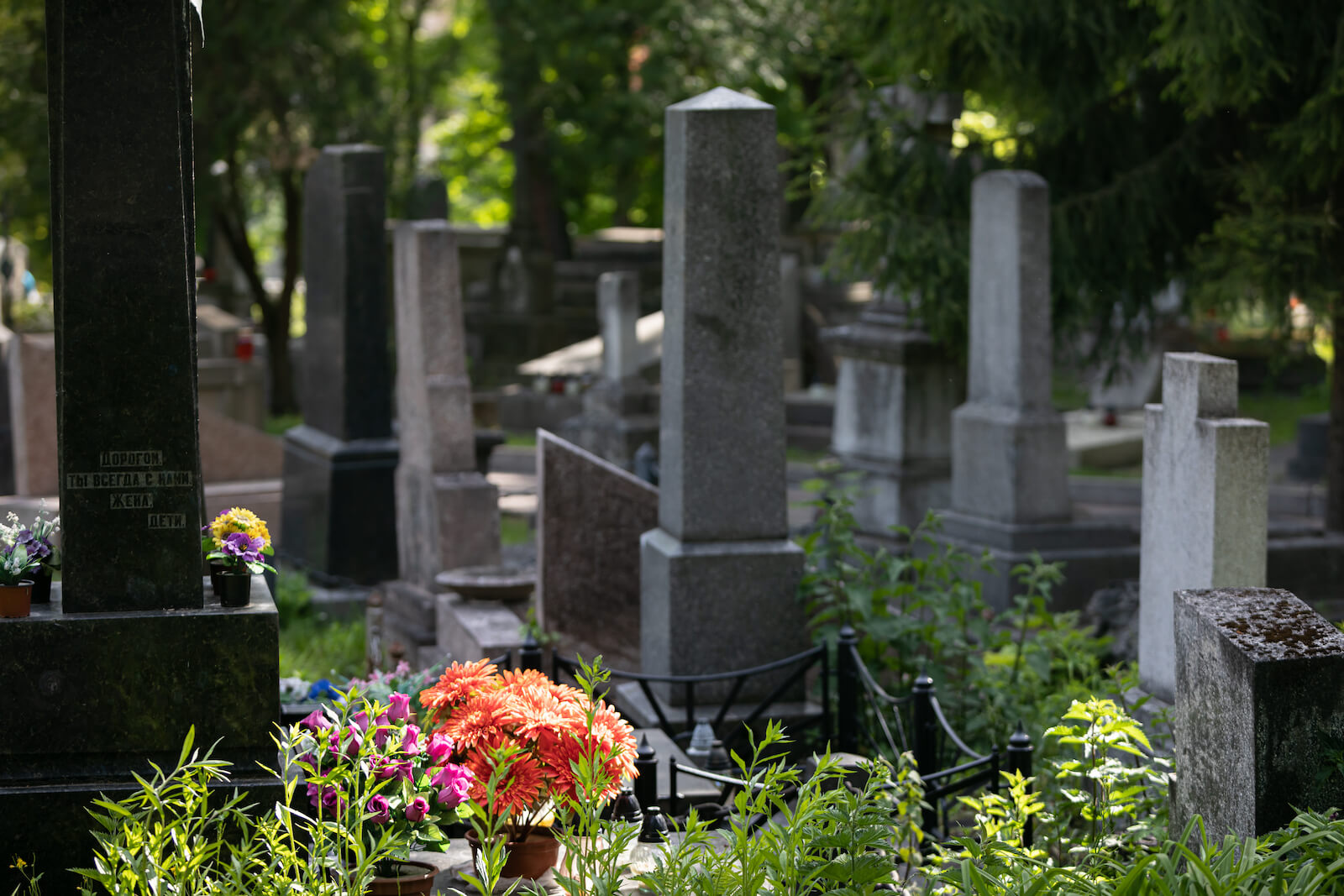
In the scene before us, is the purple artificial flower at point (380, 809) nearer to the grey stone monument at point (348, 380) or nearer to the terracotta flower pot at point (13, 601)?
the terracotta flower pot at point (13, 601)

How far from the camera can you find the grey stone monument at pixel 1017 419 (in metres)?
9.64

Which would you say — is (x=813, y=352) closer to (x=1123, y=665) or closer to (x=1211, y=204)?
(x=1211, y=204)

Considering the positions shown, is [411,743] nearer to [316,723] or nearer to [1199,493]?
[316,723]

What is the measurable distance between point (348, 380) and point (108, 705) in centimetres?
669

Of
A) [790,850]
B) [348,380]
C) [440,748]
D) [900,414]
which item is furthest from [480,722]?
[900,414]

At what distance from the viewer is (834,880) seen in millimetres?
3332

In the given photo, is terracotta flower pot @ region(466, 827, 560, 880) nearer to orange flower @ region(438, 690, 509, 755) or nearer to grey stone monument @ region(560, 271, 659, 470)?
orange flower @ region(438, 690, 509, 755)

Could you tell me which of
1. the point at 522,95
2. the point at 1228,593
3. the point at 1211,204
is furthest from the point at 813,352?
the point at 1228,593

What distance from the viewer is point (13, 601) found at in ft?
13.8

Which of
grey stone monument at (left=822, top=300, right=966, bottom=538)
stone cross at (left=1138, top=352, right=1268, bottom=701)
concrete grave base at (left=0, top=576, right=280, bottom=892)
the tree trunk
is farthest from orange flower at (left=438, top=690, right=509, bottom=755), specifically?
the tree trunk

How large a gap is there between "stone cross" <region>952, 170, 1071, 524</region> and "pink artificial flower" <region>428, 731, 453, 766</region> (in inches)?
258

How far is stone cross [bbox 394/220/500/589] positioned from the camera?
959 cm

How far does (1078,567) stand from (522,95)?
58.2 ft

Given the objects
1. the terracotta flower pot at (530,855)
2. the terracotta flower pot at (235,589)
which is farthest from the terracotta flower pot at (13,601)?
the terracotta flower pot at (530,855)
